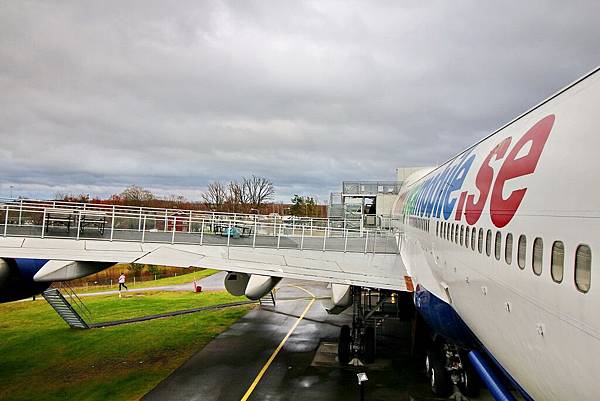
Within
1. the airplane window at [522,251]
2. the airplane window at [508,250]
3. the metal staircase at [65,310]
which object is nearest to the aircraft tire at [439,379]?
the airplane window at [508,250]

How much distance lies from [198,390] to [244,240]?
684 centimetres

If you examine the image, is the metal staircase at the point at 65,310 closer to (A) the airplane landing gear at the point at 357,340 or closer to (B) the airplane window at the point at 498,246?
(A) the airplane landing gear at the point at 357,340

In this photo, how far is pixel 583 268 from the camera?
3.44m

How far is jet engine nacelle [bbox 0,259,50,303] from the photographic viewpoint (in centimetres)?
1275

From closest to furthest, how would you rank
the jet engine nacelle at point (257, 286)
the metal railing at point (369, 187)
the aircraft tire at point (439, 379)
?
1. the aircraft tire at point (439, 379)
2. the jet engine nacelle at point (257, 286)
3. the metal railing at point (369, 187)

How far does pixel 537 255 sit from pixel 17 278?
46.1 feet

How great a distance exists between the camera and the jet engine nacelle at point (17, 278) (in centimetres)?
1275

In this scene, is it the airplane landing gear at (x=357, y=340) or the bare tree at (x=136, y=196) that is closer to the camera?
the airplane landing gear at (x=357, y=340)

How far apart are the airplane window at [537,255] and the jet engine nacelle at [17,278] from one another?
13.7 metres

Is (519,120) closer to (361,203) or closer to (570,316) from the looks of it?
(570,316)

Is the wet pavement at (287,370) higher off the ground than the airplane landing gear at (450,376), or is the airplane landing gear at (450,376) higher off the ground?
the airplane landing gear at (450,376)

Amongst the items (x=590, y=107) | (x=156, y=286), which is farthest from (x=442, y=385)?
(x=156, y=286)

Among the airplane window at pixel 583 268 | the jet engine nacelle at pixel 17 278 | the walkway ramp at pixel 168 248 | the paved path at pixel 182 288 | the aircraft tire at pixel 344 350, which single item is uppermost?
the airplane window at pixel 583 268

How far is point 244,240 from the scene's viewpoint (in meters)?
18.5
